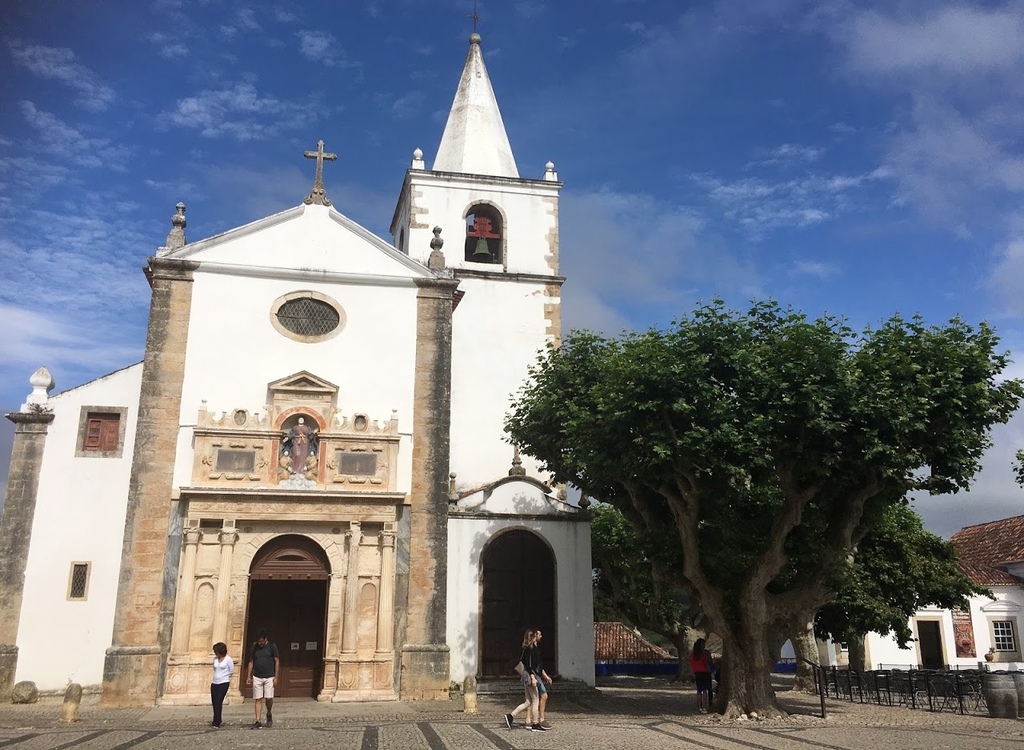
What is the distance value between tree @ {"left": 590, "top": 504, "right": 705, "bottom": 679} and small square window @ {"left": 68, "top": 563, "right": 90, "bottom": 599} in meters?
14.3

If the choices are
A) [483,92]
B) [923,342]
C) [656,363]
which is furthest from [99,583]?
[483,92]

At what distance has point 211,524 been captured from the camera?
18812mm

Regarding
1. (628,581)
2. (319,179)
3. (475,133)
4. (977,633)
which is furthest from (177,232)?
(977,633)

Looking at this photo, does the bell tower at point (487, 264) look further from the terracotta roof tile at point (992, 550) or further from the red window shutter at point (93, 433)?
the terracotta roof tile at point (992, 550)

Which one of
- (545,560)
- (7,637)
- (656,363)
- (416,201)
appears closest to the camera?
(656,363)

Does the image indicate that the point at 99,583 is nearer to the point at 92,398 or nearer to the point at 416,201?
the point at 92,398

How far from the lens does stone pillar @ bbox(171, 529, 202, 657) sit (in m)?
17.9

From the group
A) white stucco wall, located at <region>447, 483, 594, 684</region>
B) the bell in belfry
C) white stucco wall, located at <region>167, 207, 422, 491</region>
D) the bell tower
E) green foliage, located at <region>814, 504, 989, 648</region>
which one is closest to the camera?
white stucco wall, located at <region>167, 207, 422, 491</region>

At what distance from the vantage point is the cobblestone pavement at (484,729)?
12781 millimetres

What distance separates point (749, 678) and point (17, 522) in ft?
50.4

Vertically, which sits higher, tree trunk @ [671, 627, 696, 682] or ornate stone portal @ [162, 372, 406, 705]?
ornate stone portal @ [162, 372, 406, 705]

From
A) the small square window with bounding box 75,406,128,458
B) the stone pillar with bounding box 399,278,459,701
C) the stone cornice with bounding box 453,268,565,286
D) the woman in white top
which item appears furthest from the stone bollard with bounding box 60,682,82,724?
the stone cornice with bounding box 453,268,565,286

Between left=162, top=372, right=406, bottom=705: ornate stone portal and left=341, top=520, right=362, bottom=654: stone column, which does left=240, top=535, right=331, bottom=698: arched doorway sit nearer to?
left=162, top=372, right=406, bottom=705: ornate stone portal

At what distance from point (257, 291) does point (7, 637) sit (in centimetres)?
890
